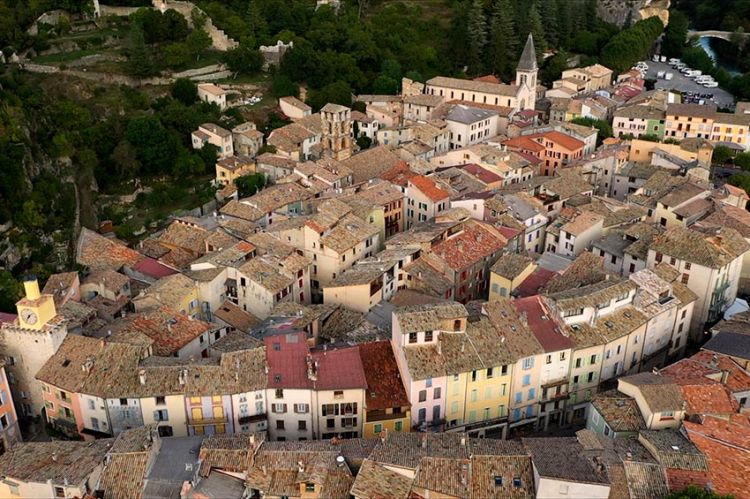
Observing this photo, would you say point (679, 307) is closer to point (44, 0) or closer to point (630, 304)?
point (630, 304)

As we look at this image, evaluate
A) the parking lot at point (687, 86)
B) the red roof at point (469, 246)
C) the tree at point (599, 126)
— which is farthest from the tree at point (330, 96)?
the parking lot at point (687, 86)

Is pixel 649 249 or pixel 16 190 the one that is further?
pixel 16 190

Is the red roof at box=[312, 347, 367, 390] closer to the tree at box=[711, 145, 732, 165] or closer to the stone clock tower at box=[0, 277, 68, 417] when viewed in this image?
the stone clock tower at box=[0, 277, 68, 417]

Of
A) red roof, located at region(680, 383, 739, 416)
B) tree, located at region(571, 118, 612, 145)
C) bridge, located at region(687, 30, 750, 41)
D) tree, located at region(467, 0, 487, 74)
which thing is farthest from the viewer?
bridge, located at region(687, 30, 750, 41)

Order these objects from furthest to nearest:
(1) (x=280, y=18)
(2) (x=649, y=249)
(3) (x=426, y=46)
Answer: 1. (3) (x=426, y=46)
2. (1) (x=280, y=18)
3. (2) (x=649, y=249)

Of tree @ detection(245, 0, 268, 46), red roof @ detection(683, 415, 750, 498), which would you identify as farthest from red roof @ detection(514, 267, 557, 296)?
tree @ detection(245, 0, 268, 46)

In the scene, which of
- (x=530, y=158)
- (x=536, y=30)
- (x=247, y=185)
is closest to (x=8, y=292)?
(x=247, y=185)

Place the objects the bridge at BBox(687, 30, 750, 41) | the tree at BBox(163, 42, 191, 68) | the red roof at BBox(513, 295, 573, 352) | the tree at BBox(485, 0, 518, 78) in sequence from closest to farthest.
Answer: the red roof at BBox(513, 295, 573, 352) → the tree at BBox(163, 42, 191, 68) → the tree at BBox(485, 0, 518, 78) → the bridge at BBox(687, 30, 750, 41)

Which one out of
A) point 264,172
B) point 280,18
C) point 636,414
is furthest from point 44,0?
point 636,414
